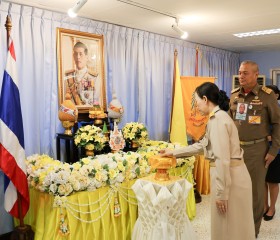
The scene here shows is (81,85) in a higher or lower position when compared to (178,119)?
higher

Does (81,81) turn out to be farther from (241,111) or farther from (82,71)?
(241,111)

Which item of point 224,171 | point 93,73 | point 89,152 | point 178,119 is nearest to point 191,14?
point 93,73

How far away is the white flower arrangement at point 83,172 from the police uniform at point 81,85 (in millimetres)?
849

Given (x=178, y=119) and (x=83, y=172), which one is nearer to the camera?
(x=83, y=172)

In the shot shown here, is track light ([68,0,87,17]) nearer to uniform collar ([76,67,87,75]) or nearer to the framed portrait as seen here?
the framed portrait

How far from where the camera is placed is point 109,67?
3883 mm

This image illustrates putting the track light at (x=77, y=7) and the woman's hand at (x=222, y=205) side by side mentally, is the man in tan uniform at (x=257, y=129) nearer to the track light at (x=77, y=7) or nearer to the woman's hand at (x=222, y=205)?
the woman's hand at (x=222, y=205)

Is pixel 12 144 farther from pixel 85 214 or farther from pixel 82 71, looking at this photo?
pixel 82 71

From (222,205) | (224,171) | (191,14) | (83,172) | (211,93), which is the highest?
(191,14)

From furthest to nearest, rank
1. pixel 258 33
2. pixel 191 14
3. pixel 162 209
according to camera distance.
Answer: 1. pixel 258 33
2. pixel 191 14
3. pixel 162 209

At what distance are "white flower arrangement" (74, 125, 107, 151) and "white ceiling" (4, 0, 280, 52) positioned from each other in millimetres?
1220

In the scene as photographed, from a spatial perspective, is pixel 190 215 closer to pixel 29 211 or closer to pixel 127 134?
pixel 127 134

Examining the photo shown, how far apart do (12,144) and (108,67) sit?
176 centimetres

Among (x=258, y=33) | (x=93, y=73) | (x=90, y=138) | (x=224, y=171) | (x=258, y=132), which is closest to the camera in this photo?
(x=224, y=171)
